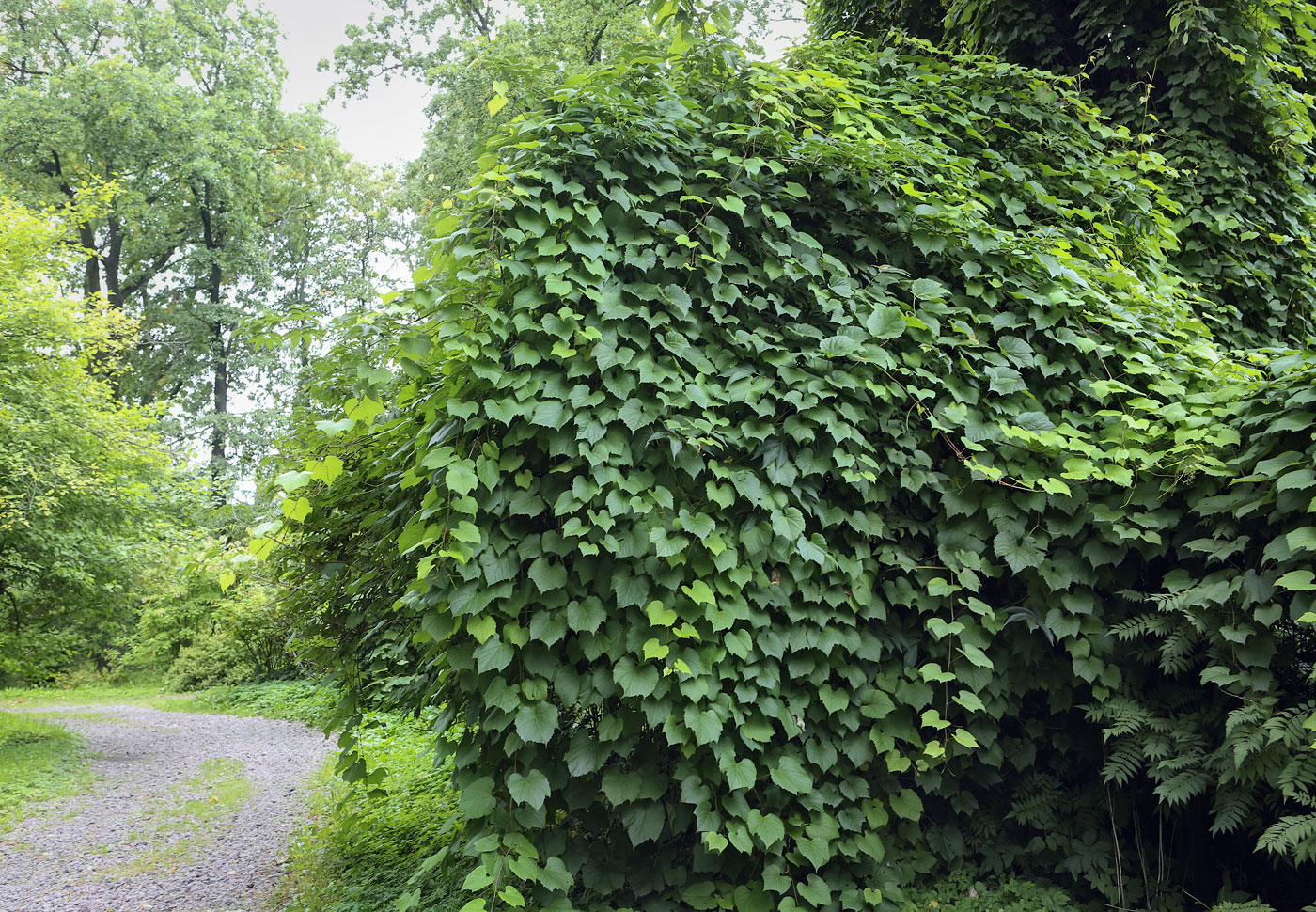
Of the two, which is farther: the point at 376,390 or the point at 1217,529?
the point at 1217,529

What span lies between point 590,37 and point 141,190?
12.7 meters

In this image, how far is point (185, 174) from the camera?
18.8 m

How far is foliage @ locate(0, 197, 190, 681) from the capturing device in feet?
25.8

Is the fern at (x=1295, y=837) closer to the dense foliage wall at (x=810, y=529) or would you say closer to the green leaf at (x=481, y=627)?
the dense foliage wall at (x=810, y=529)

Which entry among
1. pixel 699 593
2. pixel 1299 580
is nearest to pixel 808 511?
pixel 699 593

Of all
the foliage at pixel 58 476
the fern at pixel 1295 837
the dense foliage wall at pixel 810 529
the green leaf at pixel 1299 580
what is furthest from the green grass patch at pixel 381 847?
the foliage at pixel 58 476

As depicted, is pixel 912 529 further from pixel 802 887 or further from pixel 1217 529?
pixel 802 887

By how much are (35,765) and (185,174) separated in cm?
1599

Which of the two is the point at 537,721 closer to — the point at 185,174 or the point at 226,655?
the point at 226,655

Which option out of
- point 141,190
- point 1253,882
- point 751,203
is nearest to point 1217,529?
point 1253,882

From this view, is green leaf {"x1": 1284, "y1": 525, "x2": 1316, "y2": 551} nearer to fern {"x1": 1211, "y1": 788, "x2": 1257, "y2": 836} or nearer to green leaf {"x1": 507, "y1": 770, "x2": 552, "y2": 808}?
fern {"x1": 1211, "y1": 788, "x2": 1257, "y2": 836}

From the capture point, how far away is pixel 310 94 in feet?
76.4

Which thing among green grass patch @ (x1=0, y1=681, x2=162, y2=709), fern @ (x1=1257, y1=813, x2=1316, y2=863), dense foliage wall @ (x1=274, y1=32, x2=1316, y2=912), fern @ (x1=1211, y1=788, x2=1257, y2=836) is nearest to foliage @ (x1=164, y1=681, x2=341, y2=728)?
green grass patch @ (x1=0, y1=681, x2=162, y2=709)

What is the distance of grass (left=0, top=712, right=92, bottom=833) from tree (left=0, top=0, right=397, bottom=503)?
8416 mm
